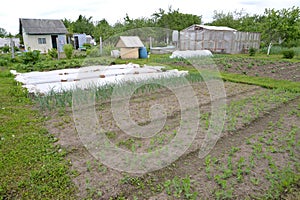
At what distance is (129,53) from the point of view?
12898mm

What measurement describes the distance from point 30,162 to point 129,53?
1093 centimetres

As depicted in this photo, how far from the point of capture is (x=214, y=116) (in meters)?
3.97

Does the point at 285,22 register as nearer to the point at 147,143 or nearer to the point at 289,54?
the point at 289,54

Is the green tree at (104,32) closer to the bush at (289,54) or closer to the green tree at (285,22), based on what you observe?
the green tree at (285,22)

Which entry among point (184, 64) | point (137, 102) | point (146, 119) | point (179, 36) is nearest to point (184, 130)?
point (146, 119)

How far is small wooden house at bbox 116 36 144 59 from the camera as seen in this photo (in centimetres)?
1271

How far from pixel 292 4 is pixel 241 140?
1671cm

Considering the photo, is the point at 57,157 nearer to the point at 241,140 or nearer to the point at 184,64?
the point at 241,140

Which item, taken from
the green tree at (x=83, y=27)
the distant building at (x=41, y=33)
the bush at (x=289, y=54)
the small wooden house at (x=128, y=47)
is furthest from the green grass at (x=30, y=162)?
the green tree at (x=83, y=27)

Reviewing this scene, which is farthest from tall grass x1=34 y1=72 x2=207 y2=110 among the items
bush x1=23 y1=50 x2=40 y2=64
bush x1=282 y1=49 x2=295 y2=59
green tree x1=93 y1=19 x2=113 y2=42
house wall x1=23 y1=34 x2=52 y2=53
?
house wall x1=23 y1=34 x2=52 y2=53

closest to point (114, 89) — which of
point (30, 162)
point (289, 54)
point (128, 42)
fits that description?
point (30, 162)

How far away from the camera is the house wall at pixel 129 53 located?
12852 mm

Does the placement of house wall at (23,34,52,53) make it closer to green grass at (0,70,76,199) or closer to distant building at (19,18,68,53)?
distant building at (19,18,68,53)

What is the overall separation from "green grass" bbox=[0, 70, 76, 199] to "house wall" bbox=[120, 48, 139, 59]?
930cm
